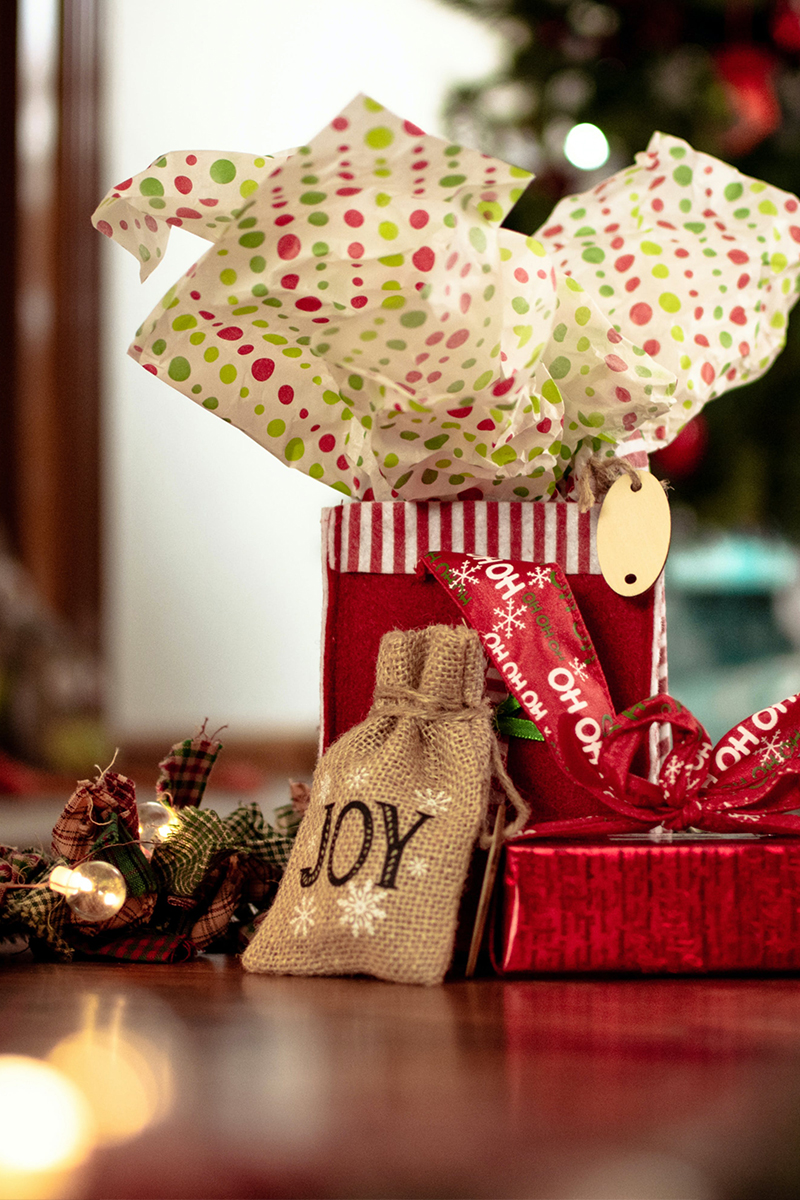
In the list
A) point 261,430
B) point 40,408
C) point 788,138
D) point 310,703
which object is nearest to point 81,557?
point 40,408

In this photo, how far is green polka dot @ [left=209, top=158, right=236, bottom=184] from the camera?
447 mm

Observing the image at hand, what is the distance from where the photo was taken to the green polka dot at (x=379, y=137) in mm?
378

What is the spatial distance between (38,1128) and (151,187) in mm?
332

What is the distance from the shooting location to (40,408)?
2.18 meters

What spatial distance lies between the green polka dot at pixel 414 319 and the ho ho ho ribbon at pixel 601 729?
11 cm

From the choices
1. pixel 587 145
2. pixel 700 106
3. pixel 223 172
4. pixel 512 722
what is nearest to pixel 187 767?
pixel 512 722

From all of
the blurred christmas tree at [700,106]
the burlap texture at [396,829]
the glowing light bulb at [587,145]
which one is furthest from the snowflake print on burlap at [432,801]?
the blurred christmas tree at [700,106]

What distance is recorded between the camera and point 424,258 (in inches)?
16.0

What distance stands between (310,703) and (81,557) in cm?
56

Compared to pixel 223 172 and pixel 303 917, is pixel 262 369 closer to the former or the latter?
pixel 223 172

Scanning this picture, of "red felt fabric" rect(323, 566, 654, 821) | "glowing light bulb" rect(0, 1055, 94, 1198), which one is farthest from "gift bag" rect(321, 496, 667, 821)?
"glowing light bulb" rect(0, 1055, 94, 1198)

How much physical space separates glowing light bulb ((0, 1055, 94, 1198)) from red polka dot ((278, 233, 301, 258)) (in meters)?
0.27

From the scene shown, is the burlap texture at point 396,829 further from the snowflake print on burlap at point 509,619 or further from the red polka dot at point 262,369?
the red polka dot at point 262,369

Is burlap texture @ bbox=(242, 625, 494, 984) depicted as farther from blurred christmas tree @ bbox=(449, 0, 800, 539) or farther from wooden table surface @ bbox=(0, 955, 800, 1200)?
blurred christmas tree @ bbox=(449, 0, 800, 539)
